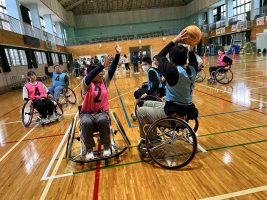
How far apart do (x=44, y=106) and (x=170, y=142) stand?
3039 mm

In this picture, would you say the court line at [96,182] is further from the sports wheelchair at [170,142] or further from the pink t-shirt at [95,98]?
the pink t-shirt at [95,98]

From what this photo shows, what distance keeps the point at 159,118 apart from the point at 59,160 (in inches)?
54.7

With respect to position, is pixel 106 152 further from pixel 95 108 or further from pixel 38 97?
pixel 38 97

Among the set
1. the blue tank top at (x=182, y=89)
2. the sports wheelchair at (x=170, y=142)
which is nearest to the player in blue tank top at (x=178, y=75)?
the blue tank top at (x=182, y=89)

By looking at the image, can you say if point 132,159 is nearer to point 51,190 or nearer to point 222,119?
point 51,190

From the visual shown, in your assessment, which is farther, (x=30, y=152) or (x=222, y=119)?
(x=222, y=119)

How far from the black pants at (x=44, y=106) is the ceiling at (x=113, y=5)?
24.1 meters

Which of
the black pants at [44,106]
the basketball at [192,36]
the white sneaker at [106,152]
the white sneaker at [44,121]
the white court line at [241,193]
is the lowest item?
the white court line at [241,193]

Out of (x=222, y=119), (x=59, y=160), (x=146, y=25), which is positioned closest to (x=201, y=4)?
(x=146, y=25)

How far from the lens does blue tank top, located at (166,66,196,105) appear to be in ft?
7.23

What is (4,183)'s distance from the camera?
2.42 m

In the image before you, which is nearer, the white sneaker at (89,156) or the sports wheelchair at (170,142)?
the sports wheelchair at (170,142)

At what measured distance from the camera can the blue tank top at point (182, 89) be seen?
7.23 ft

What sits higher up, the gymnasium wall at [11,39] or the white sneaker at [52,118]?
the gymnasium wall at [11,39]
